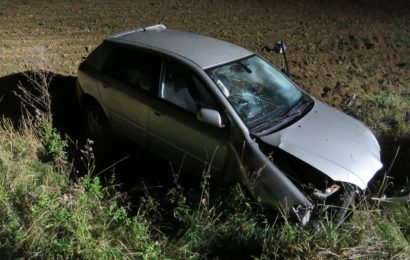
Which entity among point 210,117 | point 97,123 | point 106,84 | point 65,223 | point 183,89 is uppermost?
point 183,89

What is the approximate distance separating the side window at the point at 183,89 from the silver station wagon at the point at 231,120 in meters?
0.01

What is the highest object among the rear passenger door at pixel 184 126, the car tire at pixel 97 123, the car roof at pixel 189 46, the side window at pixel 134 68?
the car roof at pixel 189 46

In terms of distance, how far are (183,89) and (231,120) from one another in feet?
2.62

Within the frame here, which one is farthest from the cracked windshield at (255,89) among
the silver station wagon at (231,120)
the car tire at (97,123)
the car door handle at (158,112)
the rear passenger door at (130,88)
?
the car tire at (97,123)

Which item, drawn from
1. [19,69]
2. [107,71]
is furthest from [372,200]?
[19,69]

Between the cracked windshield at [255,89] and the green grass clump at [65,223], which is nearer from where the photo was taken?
the green grass clump at [65,223]

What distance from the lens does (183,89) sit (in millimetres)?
6039

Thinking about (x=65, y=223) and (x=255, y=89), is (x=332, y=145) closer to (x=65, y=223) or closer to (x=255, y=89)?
(x=255, y=89)

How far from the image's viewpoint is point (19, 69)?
29.6 feet

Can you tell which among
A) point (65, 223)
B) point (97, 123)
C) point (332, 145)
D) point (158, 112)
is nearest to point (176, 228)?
point (65, 223)

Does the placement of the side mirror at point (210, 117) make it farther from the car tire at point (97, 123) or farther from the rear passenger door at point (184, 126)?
the car tire at point (97, 123)

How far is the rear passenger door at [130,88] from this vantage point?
6.34 meters

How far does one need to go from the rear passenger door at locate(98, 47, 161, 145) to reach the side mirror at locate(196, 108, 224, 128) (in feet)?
3.00

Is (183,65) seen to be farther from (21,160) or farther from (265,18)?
(265,18)
